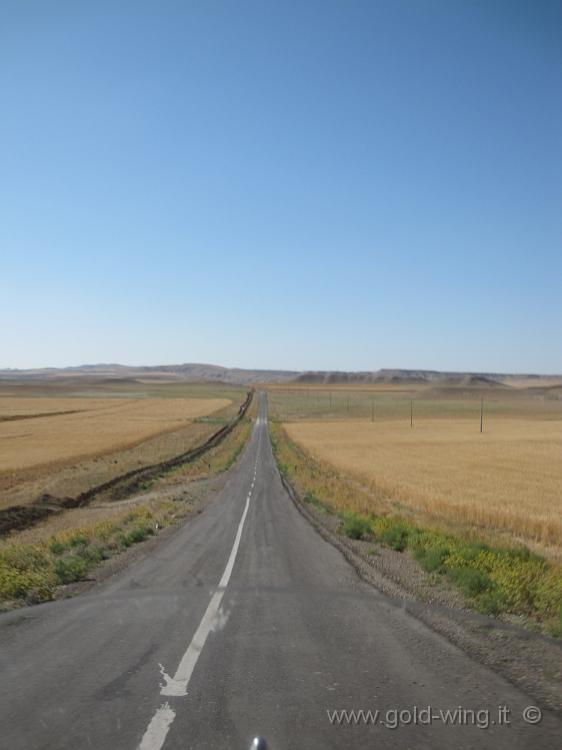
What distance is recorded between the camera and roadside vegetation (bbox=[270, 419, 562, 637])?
10.2m

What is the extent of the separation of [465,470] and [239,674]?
36.1 meters

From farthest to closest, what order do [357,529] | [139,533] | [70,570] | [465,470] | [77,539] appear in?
[465,470] → [357,529] → [139,533] → [77,539] → [70,570]

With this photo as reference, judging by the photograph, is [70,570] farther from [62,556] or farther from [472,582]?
[472,582]

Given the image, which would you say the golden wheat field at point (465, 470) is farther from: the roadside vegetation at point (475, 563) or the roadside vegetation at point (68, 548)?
the roadside vegetation at point (68, 548)

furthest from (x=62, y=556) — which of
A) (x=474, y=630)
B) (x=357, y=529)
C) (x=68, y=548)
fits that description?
(x=474, y=630)

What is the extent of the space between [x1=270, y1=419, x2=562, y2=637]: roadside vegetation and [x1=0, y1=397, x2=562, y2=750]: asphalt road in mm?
2002

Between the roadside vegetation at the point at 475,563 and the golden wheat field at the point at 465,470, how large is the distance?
3.08 metres

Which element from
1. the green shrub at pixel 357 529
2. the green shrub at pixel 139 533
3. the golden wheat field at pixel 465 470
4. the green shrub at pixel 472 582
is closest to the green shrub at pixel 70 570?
the green shrub at pixel 139 533

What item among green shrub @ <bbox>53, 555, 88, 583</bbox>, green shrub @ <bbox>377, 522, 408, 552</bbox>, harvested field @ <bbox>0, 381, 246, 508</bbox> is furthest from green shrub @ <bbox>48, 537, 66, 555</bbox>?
harvested field @ <bbox>0, 381, 246, 508</bbox>

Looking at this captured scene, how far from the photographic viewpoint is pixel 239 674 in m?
7.00

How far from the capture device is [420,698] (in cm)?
640

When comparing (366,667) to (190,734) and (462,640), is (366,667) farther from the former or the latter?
(190,734)

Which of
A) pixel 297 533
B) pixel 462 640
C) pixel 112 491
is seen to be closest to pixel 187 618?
pixel 462 640

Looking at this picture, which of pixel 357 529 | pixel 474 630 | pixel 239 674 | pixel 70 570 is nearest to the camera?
pixel 239 674
